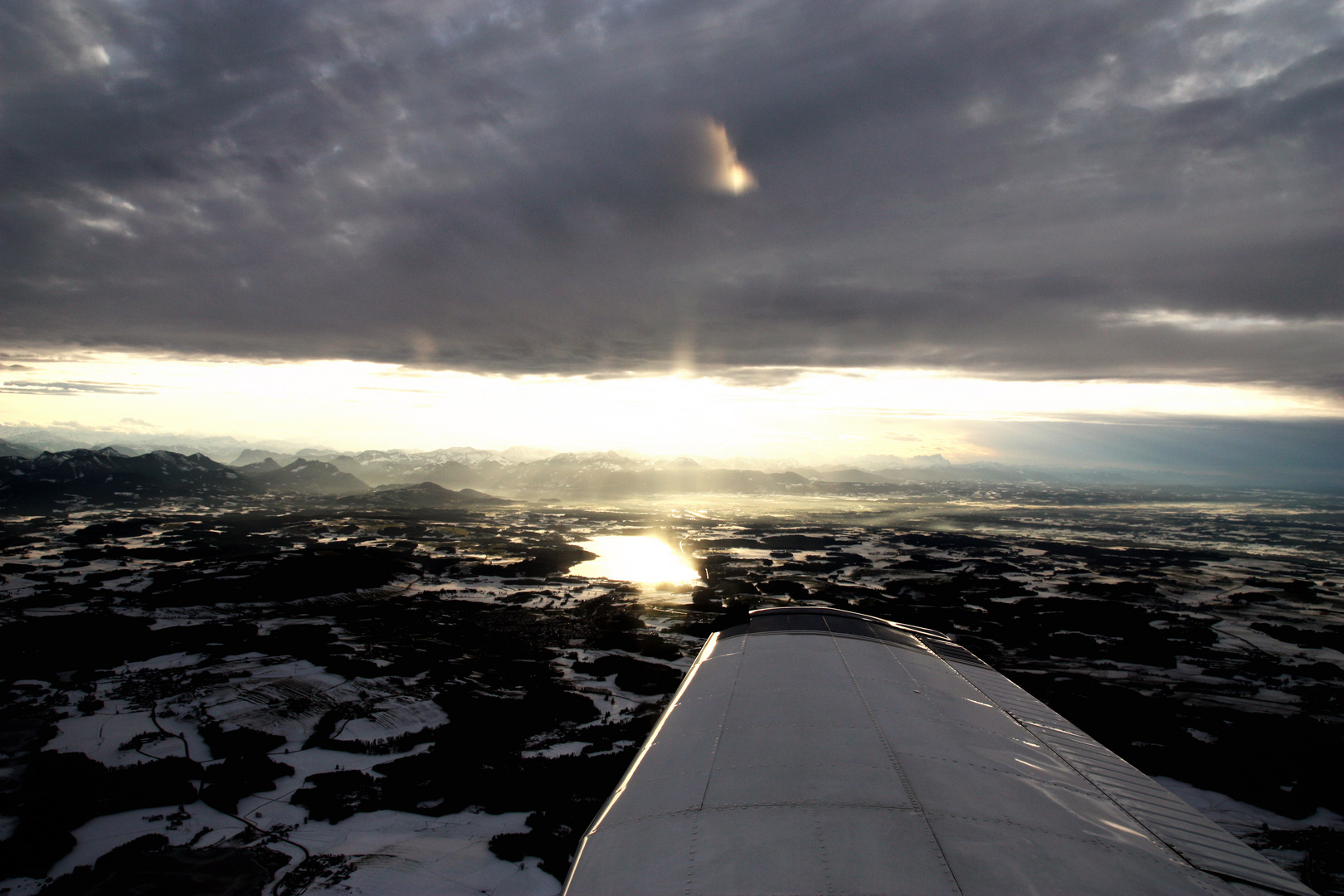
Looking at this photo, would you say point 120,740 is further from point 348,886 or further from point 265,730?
point 348,886

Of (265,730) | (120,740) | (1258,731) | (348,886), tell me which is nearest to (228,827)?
(348,886)

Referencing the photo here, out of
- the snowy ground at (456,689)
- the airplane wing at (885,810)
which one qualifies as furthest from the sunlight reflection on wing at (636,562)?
the airplane wing at (885,810)

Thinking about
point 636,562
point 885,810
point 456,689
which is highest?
point 885,810

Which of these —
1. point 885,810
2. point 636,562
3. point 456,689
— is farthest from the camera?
point 636,562

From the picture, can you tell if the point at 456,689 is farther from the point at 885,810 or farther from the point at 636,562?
the point at 636,562

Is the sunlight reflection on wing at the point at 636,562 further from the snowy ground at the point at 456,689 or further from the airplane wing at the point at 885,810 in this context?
the airplane wing at the point at 885,810

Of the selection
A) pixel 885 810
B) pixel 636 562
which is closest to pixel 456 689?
pixel 885 810
